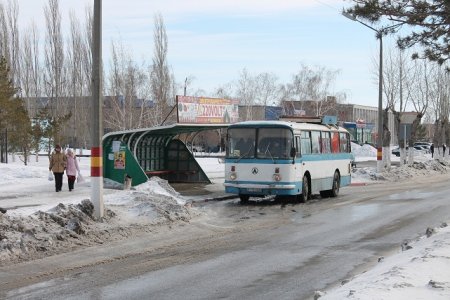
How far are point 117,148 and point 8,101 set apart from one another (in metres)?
11.7

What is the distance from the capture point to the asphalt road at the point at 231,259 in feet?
26.6

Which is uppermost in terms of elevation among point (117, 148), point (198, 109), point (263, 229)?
point (198, 109)

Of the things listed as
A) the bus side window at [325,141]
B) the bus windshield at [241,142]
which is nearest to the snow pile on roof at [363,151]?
the bus side window at [325,141]

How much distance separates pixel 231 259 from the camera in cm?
1039

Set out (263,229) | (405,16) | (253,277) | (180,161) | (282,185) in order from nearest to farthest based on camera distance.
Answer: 1. (253,277)
2. (405,16)
3. (263,229)
4. (282,185)
5. (180,161)

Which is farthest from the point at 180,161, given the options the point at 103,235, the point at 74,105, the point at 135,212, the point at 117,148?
the point at 74,105

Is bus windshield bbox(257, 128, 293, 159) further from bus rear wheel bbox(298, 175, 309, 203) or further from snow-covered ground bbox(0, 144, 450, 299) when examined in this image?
snow-covered ground bbox(0, 144, 450, 299)

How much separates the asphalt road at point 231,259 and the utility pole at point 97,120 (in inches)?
57.7

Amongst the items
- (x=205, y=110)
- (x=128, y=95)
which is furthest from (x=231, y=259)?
(x=128, y=95)

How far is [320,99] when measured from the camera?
8188 centimetres

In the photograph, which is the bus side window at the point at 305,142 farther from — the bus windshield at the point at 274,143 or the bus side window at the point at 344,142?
the bus side window at the point at 344,142

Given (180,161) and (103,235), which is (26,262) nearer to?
(103,235)

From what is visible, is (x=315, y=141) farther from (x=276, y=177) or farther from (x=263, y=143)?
(x=276, y=177)

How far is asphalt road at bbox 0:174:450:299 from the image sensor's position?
26.6ft
